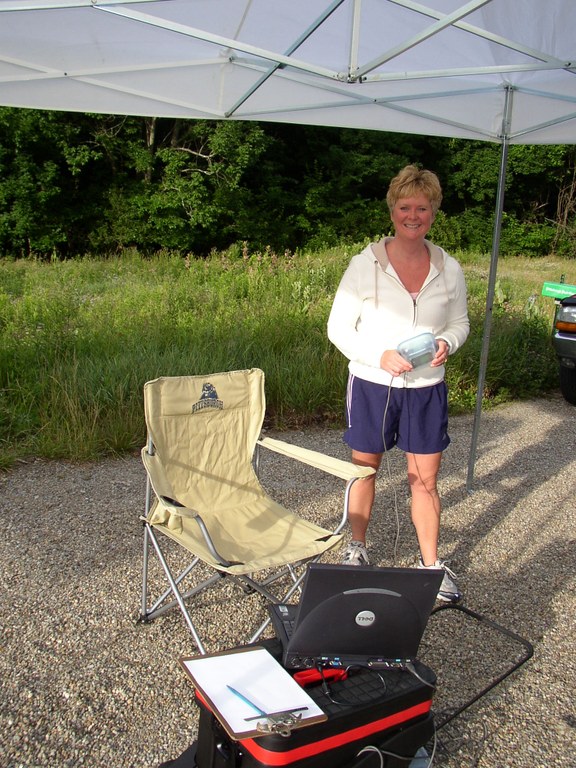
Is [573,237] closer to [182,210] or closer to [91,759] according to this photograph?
[182,210]

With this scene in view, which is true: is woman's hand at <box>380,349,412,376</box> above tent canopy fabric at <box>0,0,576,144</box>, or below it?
below

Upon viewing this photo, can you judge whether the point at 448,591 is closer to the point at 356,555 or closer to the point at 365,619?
the point at 356,555

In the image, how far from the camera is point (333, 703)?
204cm

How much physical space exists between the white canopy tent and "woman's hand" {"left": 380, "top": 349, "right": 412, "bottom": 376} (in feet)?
4.30

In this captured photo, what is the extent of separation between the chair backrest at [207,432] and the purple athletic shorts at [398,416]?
577 mm

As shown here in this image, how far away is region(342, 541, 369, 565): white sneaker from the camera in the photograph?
10.9 ft

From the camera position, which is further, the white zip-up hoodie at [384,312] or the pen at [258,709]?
the white zip-up hoodie at [384,312]

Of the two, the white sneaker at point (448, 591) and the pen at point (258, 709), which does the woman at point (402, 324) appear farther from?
the pen at point (258, 709)

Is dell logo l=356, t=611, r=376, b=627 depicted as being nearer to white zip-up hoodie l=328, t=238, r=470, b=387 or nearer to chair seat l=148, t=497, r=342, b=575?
chair seat l=148, t=497, r=342, b=575

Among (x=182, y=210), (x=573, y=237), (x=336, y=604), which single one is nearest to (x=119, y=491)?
(x=336, y=604)

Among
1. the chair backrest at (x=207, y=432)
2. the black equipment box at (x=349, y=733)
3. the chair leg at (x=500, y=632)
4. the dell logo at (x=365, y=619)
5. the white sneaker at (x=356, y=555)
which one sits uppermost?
the chair backrest at (x=207, y=432)

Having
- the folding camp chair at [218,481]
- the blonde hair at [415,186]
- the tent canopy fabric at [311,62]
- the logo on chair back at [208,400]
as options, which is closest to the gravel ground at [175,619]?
the folding camp chair at [218,481]

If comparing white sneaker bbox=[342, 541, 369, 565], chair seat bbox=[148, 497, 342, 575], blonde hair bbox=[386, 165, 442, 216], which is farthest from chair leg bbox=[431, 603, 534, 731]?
blonde hair bbox=[386, 165, 442, 216]

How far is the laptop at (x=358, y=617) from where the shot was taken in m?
2.16
